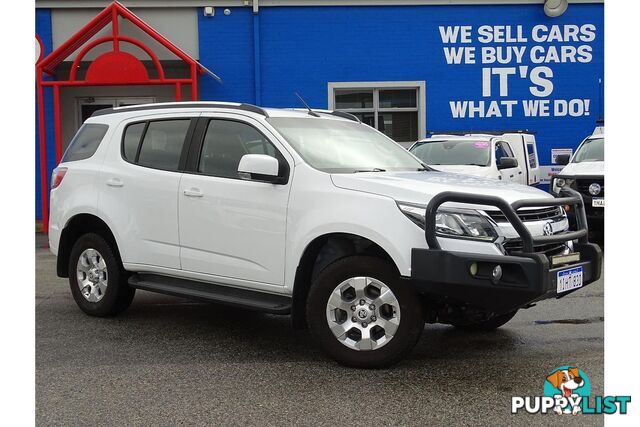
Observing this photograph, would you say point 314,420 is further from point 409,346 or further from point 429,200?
point 429,200

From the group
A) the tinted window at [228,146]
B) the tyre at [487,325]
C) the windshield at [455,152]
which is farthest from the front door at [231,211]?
the windshield at [455,152]

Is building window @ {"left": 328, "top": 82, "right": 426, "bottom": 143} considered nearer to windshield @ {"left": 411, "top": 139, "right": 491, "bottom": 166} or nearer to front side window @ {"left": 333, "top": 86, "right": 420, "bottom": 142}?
front side window @ {"left": 333, "top": 86, "right": 420, "bottom": 142}

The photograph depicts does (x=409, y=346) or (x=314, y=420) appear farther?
(x=409, y=346)

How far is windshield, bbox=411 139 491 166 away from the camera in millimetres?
11416

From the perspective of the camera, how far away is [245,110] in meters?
5.57

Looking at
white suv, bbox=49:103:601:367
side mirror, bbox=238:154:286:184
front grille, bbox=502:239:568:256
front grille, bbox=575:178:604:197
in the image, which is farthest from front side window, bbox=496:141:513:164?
side mirror, bbox=238:154:286:184

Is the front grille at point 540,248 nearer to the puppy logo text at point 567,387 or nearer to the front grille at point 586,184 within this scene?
the puppy logo text at point 567,387

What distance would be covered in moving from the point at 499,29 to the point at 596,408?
1302cm

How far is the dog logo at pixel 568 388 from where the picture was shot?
4022mm

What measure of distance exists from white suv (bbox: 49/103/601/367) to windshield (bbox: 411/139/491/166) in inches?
218

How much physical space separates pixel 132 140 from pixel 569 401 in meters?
4.34

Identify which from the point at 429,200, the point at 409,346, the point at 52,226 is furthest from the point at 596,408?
the point at 52,226

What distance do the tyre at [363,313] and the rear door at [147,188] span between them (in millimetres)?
1586

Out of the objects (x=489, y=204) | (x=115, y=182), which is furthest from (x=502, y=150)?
(x=489, y=204)
